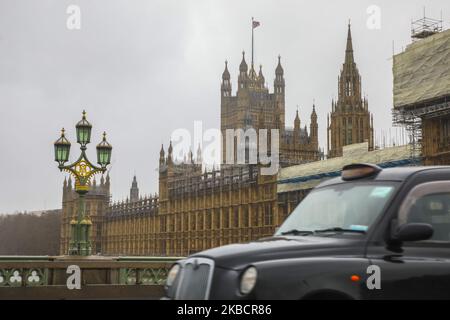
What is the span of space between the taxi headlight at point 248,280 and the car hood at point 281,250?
51 mm

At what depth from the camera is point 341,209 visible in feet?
17.5

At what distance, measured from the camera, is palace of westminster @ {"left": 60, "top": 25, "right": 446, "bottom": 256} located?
6794cm

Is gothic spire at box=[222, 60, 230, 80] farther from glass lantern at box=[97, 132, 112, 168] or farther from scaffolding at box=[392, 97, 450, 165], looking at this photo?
glass lantern at box=[97, 132, 112, 168]

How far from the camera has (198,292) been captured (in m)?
4.63

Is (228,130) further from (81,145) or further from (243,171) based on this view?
(81,145)

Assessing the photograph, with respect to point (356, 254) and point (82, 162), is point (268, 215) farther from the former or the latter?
point (356, 254)

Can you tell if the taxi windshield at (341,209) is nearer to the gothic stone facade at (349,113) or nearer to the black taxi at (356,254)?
the black taxi at (356,254)

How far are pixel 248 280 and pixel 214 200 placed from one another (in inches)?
2819

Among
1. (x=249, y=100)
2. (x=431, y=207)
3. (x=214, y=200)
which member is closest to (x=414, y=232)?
(x=431, y=207)

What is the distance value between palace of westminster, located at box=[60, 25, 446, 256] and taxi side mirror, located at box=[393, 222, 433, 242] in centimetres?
5492

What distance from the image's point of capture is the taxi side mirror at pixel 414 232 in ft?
15.5

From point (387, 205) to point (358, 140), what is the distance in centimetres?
7165

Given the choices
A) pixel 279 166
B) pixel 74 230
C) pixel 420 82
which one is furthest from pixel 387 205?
pixel 279 166

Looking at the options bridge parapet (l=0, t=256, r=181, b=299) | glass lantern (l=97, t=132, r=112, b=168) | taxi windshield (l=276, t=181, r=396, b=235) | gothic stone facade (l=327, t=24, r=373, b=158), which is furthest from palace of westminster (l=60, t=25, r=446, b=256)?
taxi windshield (l=276, t=181, r=396, b=235)
